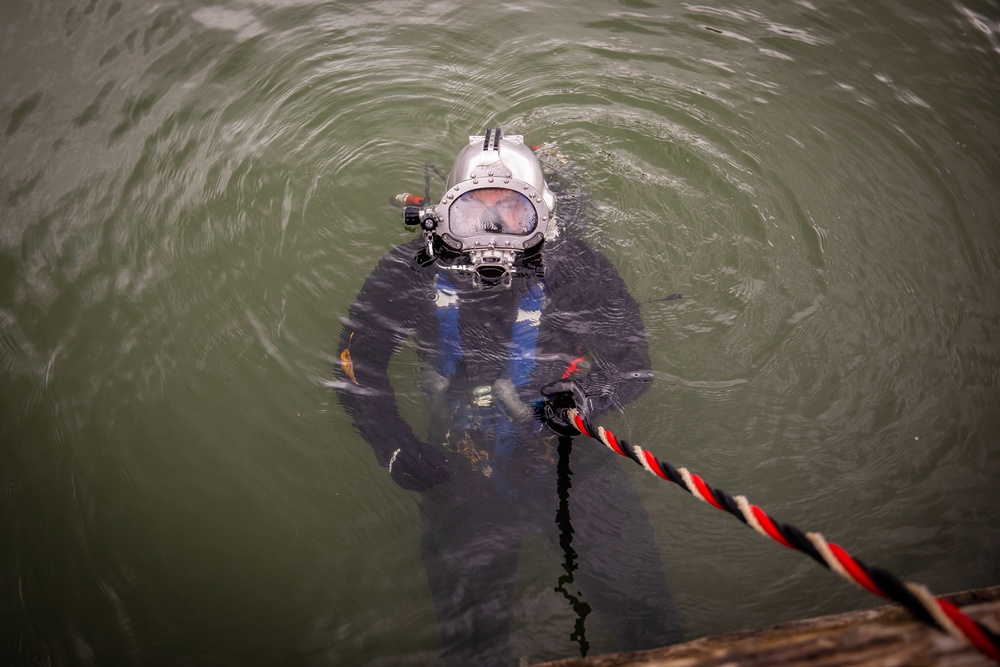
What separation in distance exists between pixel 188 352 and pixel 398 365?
1353mm

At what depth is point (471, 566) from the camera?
127 inches

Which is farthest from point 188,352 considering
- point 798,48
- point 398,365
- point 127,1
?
point 798,48

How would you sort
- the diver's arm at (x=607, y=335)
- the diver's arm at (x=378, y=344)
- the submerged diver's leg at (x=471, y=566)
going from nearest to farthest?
1. the submerged diver's leg at (x=471, y=566)
2. the diver's arm at (x=378, y=344)
3. the diver's arm at (x=607, y=335)

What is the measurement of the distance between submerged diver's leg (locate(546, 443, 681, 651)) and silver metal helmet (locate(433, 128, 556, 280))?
3.74 ft

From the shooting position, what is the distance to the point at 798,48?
19.1ft

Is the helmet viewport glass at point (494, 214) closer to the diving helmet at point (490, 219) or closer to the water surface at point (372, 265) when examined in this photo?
the diving helmet at point (490, 219)

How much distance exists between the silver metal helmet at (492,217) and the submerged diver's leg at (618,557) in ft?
3.74

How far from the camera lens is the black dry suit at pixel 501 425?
319 cm

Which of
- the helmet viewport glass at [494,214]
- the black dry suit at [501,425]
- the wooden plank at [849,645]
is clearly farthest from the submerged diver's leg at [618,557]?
the wooden plank at [849,645]

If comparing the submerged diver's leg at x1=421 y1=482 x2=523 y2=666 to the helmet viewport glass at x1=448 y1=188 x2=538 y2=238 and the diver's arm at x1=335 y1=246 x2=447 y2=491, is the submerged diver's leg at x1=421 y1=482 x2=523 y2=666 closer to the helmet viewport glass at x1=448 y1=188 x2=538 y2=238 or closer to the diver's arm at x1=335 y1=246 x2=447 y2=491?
the diver's arm at x1=335 y1=246 x2=447 y2=491

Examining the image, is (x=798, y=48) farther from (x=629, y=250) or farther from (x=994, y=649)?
(x=994, y=649)

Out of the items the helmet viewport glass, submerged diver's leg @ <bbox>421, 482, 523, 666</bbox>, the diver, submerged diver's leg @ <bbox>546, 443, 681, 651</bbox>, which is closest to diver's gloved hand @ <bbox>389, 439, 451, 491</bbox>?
the diver

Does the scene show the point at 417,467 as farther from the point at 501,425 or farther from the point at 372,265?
the point at 372,265

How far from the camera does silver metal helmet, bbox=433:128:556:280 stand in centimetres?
346
